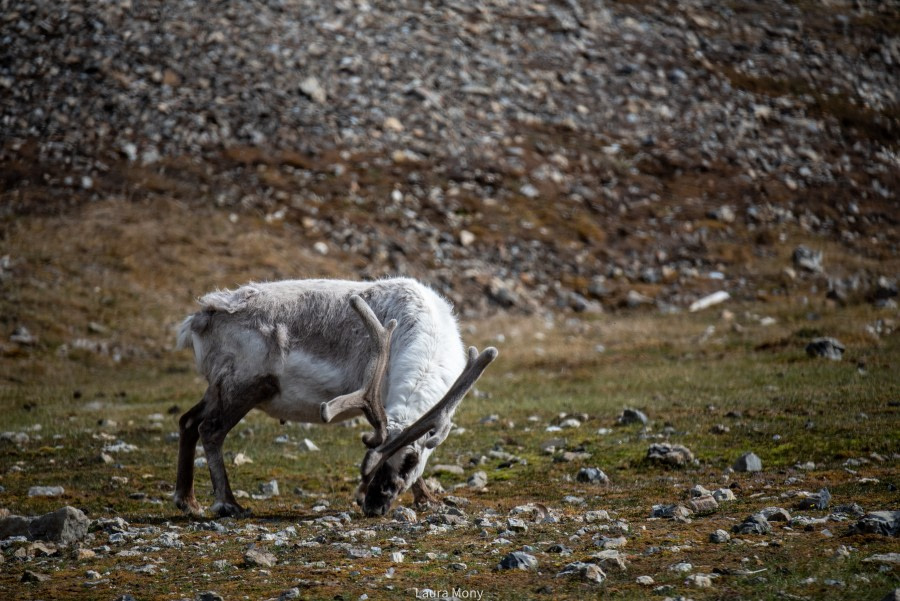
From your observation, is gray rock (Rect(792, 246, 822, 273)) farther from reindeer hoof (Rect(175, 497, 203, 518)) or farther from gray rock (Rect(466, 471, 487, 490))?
reindeer hoof (Rect(175, 497, 203, 518))

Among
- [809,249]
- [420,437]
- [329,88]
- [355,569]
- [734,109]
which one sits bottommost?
[809,249]

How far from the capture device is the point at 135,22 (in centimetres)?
3672

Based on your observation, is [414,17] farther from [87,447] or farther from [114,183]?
[87,447]

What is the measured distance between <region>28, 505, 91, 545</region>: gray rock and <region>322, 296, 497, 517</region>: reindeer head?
2.68m

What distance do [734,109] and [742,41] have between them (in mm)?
6541

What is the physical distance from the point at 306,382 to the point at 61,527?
3465 mm

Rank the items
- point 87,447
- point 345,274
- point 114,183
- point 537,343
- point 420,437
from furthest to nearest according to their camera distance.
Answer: point 114,183, point 345,274, point 537,343, point 87,447, point 420,437

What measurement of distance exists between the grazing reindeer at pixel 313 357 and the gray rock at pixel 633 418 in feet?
14.6

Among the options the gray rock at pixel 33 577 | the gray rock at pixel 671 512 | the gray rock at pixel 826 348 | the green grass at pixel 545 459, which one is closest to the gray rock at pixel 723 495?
the green grass at pixel 545 459

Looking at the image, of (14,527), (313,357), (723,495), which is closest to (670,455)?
(723,495)

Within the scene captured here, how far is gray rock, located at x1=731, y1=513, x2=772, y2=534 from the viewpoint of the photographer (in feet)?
26.0

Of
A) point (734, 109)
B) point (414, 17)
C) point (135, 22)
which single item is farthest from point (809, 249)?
point (135, 22)

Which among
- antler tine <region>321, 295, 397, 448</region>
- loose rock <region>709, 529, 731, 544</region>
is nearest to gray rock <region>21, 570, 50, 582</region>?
antler tine <region>321, 295, 397, 448</region>

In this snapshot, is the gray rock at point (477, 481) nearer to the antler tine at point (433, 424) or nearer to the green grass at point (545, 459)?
the green grass at point (545, 459)
